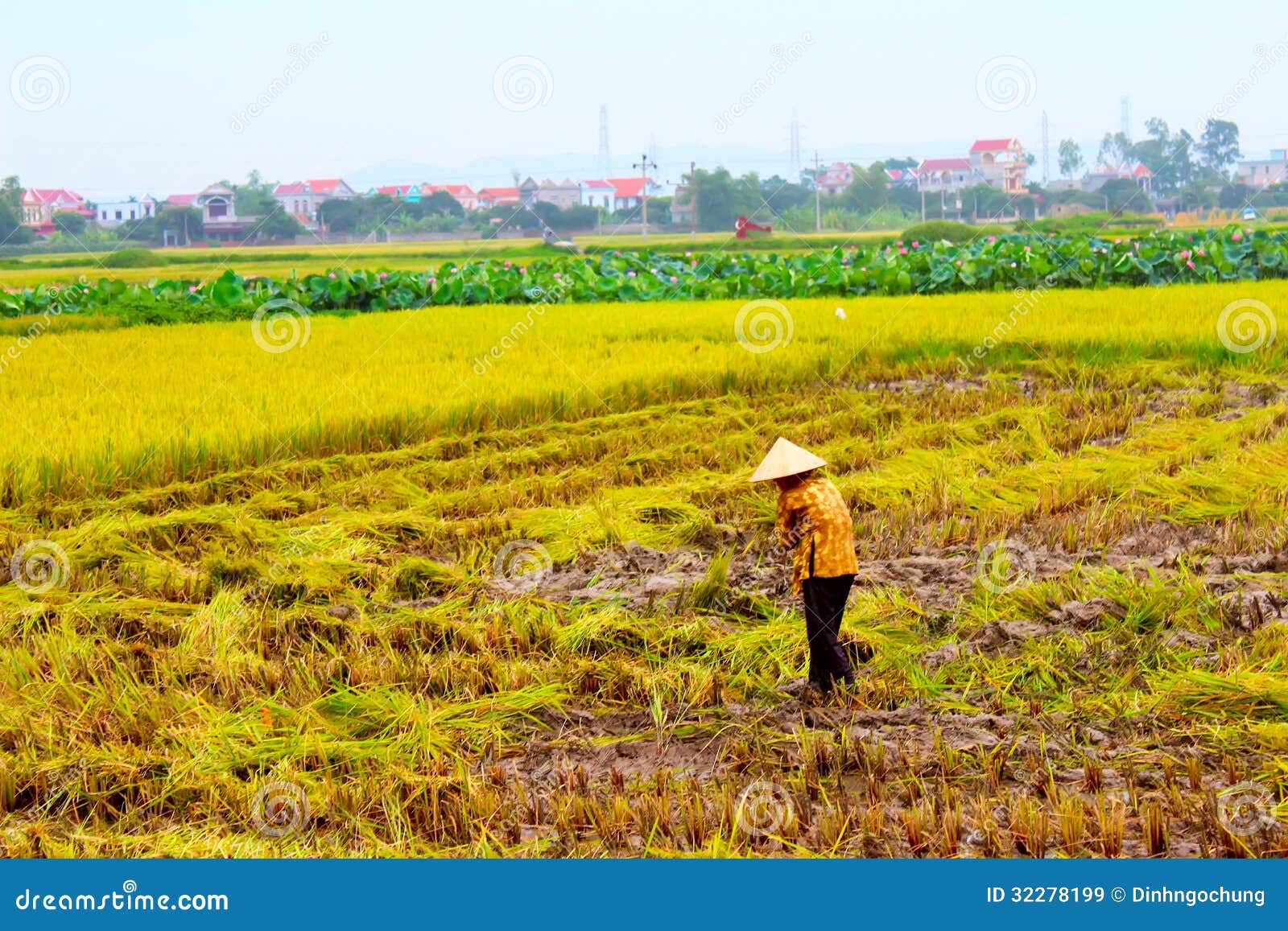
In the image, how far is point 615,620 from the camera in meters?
4.09

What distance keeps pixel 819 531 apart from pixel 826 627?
283 mm

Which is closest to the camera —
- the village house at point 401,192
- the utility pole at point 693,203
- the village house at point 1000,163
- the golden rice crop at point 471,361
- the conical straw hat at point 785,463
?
the conical straw hat at point 785,463

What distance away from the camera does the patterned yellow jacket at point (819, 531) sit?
3.40 m

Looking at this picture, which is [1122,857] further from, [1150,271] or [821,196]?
[821,196]

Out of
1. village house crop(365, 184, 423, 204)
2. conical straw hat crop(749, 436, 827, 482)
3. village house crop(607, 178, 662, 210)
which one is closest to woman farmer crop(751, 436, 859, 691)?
conical straw hat crop(749, 436, 827, 482)

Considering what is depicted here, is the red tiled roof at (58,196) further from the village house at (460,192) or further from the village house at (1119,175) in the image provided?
the village house at (1119,175)

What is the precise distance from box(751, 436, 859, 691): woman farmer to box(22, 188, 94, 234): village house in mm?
38230

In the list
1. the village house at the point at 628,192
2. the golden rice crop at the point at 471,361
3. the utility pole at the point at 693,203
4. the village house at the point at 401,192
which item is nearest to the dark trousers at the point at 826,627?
the golden rice crop at the point at 471,361

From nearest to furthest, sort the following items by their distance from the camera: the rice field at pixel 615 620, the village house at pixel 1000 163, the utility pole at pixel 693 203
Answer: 1. the rice field at pixel 615 620
2. the utility pole at pixel 693 203
3. the village house at pixel 1000 163

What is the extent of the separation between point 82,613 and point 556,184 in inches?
1923

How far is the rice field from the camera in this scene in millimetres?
2916

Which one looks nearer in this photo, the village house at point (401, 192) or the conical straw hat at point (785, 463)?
the conical straw hat at point (785, 463)

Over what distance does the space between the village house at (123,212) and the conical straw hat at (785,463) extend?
3855 centimetres

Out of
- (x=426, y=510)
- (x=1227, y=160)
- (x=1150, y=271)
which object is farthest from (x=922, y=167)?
(x=426, y=510)
